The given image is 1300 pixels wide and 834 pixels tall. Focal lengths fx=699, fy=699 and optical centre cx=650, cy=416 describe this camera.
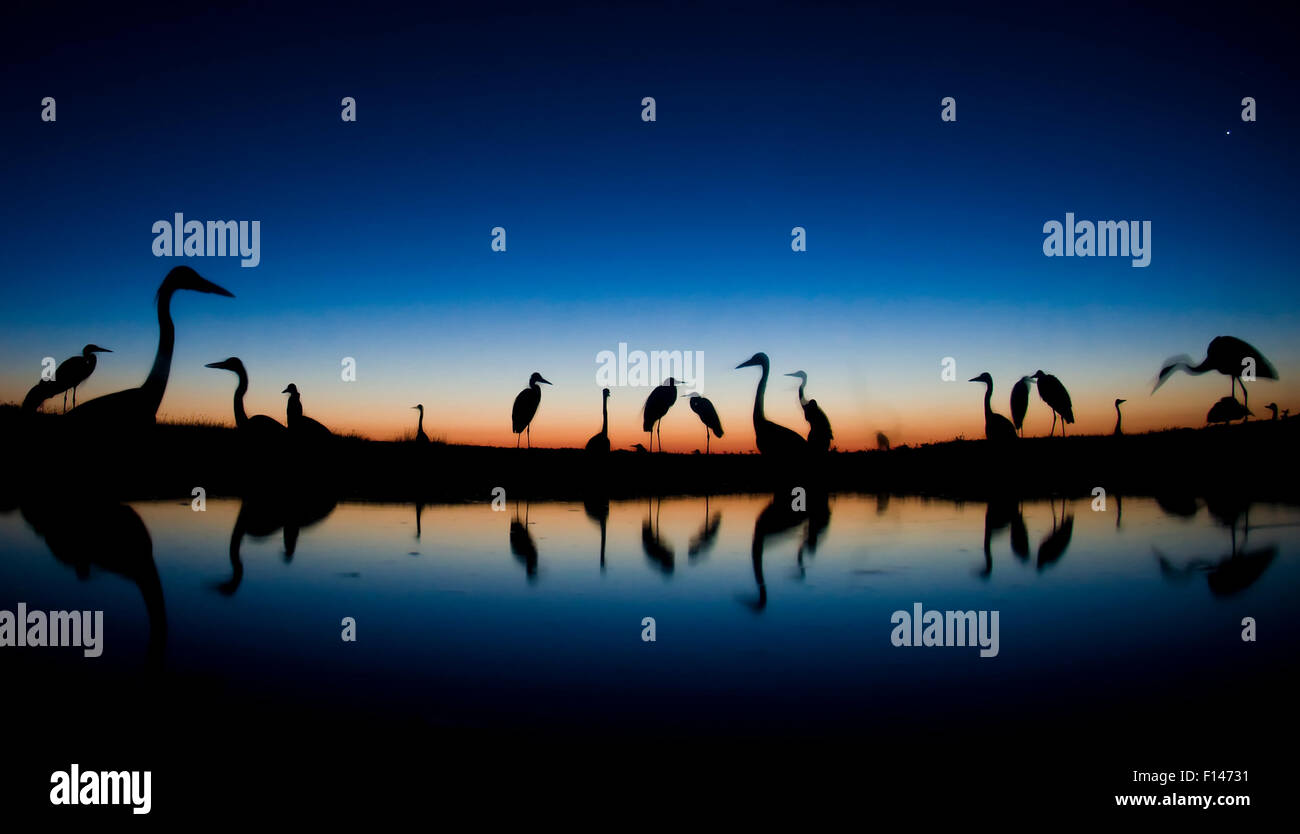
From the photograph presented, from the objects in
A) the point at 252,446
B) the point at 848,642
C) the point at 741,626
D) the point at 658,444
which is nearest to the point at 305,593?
the point at 741,626

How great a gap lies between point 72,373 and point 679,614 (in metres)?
22.4

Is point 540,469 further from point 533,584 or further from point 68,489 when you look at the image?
point 533,584

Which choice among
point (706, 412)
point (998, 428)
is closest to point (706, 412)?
point (706, 412)

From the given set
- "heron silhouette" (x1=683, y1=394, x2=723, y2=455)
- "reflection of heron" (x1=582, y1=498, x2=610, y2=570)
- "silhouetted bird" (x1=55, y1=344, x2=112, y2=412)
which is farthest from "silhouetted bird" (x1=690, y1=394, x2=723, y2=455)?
"silhouetted bird" (x1=55, y1=344, x2=112, y2=412)

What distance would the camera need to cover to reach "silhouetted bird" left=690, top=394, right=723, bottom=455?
21.0 m

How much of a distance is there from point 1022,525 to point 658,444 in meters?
11.8

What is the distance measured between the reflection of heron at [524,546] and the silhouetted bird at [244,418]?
814 centimetres

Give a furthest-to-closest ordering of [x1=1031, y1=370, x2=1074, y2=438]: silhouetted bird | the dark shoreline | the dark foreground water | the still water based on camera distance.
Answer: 1. [x1=1031, y1=370, x2=1074, y2=438]: silhouetted bird
2. the dark shoreline
3. the still water
4. the dark foreground water

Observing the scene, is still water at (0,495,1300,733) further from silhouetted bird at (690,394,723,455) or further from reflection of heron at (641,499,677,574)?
silhouetted bird at (690,394,723,455)

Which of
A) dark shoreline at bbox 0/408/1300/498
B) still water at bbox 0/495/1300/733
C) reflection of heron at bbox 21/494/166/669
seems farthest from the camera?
dark shoreline at bbox 0/408/1300/498

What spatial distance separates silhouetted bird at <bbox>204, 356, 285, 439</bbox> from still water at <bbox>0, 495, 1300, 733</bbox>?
5793 millimetres

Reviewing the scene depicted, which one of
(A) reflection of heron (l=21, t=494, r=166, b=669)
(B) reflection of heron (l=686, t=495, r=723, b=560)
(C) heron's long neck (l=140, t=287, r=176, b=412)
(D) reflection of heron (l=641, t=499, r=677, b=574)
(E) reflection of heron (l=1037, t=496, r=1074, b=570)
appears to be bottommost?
(E) reflection of heron (l=1037, t=496, r=1074, b=570)

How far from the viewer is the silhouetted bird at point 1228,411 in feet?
74.7

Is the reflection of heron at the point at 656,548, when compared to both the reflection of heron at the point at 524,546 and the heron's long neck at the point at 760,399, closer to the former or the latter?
the reflection of heron at the point at 524,546
